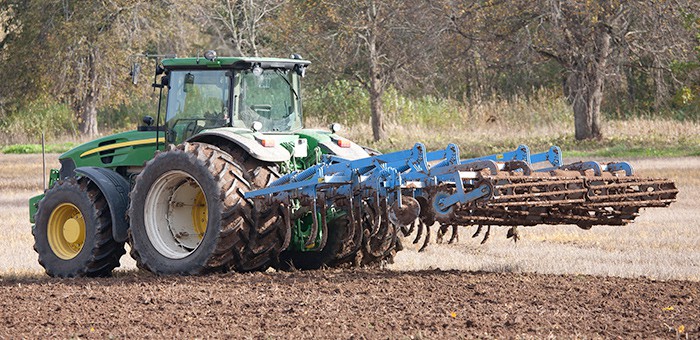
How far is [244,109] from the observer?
10.6 metres

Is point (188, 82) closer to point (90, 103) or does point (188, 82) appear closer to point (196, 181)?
point (196, 181)

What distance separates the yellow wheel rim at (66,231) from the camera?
36.0 feet

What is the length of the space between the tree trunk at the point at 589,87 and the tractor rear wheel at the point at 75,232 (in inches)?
768

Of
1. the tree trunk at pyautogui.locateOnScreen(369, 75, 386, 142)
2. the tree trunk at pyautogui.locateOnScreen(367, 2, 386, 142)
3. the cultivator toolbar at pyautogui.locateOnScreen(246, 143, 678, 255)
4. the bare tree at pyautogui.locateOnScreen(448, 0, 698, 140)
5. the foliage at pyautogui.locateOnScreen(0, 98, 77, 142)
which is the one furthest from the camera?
the foliage at pyautogui.locateOnScreen(0, 98, 77, 142)

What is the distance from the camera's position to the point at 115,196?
10562mm

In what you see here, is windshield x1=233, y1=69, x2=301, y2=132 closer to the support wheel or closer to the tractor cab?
the tractor cab

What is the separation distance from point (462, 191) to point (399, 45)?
24.7 m

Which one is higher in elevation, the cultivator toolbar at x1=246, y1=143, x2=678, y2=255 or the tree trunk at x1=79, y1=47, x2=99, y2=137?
the tree trunk at x1=79, y1=47, x2=99, y2=137

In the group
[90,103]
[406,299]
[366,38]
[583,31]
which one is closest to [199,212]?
[406,299]

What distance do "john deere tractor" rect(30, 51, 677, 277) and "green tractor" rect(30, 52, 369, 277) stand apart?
12 millimetres

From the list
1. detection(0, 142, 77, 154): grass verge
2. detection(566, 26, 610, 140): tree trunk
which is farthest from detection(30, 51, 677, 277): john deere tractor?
detection(0, 142, 77, 154): grass verge

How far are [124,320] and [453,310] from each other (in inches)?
87.4

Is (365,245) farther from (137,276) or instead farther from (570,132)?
(570,132)

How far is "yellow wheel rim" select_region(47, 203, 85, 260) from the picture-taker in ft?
36.0
